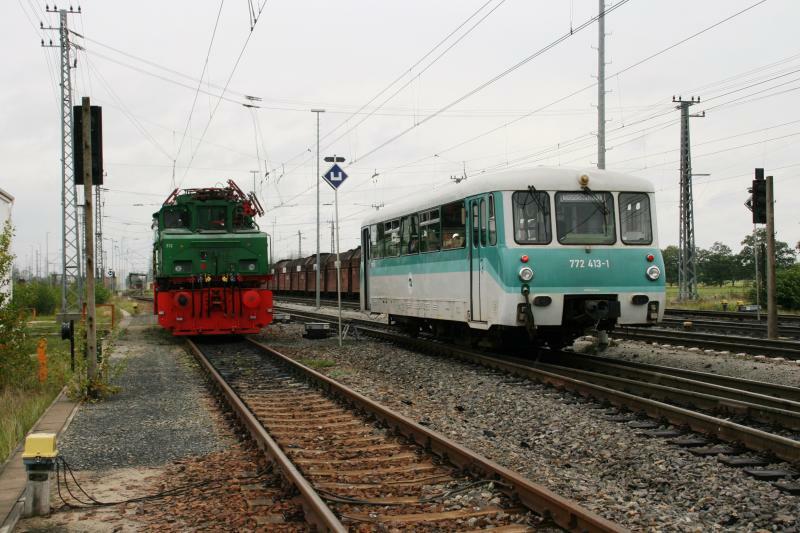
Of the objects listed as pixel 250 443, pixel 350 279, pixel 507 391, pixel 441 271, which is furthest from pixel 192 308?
pixel 350 279

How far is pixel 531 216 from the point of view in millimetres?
11820

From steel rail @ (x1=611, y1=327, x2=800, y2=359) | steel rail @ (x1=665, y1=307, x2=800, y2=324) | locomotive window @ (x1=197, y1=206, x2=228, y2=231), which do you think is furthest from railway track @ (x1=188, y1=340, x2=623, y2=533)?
steel rail @ (x1=665, y1=307, x2=800, y2=324)

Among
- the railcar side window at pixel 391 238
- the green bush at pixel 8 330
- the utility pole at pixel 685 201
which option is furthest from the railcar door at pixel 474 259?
the utility pole at pixel 685 201

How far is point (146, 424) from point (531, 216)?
254 inches

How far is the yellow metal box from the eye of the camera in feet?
17.0

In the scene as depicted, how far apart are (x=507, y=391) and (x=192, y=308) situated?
32.5 ft

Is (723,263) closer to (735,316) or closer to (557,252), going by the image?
(735,316)

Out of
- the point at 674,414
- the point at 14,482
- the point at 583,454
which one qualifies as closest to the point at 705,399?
the point at 674,414

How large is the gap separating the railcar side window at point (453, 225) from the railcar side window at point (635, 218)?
2624mm

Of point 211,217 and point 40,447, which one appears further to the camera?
point 211,217

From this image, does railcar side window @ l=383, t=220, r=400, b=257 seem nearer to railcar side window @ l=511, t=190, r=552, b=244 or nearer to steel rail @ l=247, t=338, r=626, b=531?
railcar side window @ l=511, t=190, r=552, b=244

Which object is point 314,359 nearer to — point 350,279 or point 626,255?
point 626,255

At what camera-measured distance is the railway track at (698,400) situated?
6551 mm

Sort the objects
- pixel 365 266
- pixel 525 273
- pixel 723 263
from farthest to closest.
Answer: pixel 723 263, pixel 365 266, pixel 525 273
